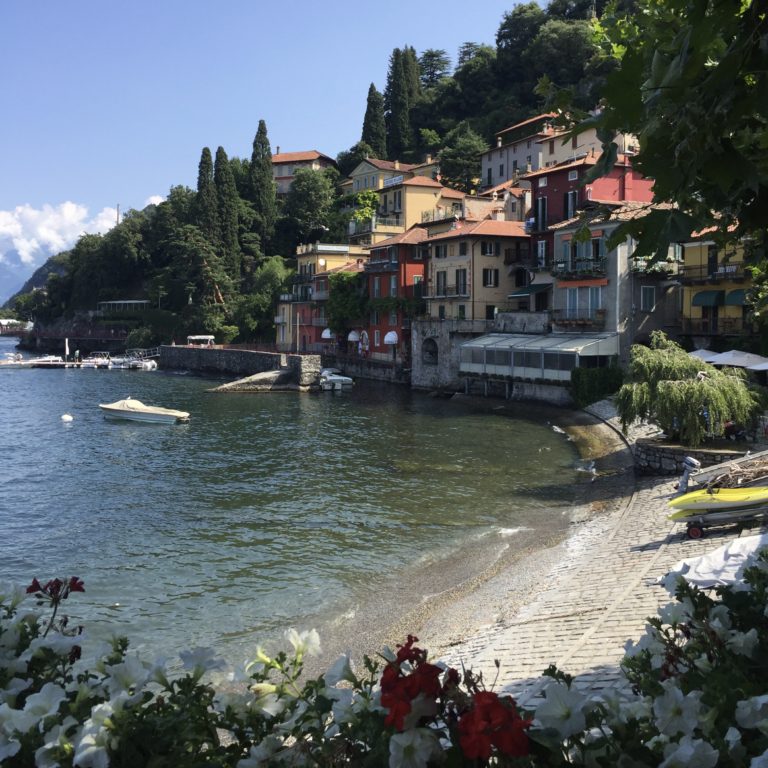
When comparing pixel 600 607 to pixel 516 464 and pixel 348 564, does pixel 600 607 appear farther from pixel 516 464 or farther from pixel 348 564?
pixel 516 464

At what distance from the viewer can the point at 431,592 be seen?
17.9 m

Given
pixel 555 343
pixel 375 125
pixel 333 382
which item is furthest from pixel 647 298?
pixel 375 125

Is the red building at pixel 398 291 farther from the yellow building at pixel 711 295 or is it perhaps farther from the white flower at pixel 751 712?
the white flower at pixel 751 712

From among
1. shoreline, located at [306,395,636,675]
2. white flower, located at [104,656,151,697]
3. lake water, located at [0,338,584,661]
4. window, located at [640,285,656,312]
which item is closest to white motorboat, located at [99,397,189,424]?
lake water, located at [0,338,584,661]

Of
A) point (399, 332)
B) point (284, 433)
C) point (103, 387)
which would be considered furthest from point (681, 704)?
point (103, 387)

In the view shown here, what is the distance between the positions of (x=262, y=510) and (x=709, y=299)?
28.6 metres

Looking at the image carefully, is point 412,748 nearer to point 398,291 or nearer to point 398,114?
point 398,291

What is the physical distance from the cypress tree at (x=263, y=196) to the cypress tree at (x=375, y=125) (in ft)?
52.9

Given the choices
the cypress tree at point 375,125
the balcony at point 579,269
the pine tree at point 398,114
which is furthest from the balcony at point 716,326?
the cypress tree at point 375,125

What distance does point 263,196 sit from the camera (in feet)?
352

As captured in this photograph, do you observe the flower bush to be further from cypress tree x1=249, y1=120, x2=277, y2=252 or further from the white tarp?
cypress tree x1=249, y1=120, x2=277, y2=252

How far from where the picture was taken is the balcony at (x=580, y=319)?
45.4 metres

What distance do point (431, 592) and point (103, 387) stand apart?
194 feet

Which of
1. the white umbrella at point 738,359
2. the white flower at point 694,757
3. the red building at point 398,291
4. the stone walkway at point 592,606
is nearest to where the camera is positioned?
the white flower at point 694,757
